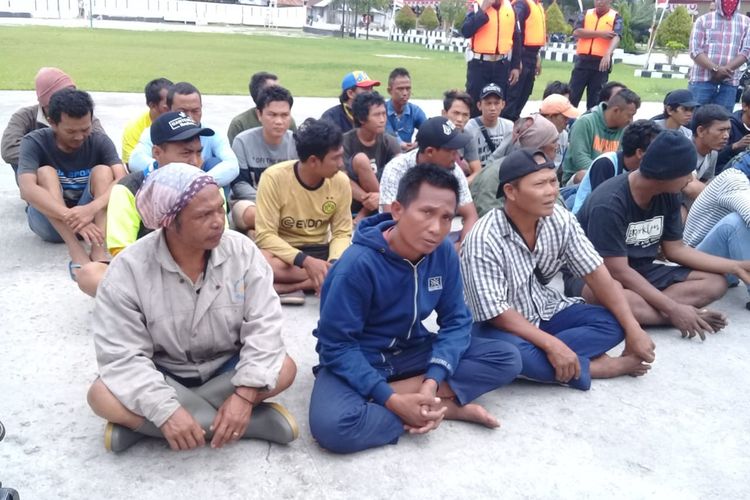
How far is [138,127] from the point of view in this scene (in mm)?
5836

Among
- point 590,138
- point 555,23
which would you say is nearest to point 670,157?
point 590,138

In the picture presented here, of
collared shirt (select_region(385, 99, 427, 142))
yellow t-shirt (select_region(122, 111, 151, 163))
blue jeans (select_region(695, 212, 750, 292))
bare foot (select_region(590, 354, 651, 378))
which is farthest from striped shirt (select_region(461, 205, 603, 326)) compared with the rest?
collared shirt (select_region(385, 99, 427, 142))

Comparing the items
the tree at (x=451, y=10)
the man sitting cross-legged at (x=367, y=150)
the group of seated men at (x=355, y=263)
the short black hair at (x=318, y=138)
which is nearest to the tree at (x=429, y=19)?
the tree at (x=451, y=10)

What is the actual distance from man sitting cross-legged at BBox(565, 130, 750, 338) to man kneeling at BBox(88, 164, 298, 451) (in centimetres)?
217

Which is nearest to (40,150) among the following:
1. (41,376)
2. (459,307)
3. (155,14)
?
(41,376)

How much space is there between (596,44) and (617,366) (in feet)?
20.8

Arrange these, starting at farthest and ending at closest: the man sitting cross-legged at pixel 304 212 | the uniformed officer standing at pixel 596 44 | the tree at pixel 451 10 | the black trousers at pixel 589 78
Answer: the tree at pixel 451 10
the black trousers at pixel 589 78
the uniformed officer standing at pixel 596 44
the man sitting cross-legged at pixel 304 212

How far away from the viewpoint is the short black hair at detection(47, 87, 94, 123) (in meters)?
4.36

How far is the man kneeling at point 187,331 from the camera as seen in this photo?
263cm

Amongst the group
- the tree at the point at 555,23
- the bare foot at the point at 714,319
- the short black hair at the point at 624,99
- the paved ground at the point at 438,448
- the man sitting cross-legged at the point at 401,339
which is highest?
the tree at the point at 555,23

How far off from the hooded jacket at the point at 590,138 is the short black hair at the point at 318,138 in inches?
124

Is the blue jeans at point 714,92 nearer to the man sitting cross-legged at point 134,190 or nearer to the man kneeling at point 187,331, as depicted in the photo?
the man sitting cross-legged at point 134,190

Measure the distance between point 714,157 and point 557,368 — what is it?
3.71 metres

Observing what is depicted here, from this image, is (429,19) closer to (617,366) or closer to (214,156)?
(214,156)
